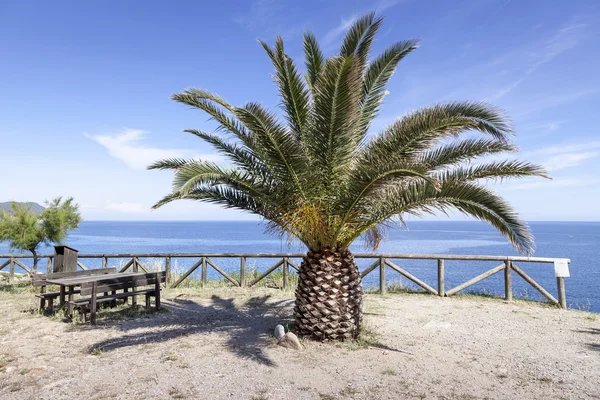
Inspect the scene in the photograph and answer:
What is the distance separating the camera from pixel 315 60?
7852 millimetres

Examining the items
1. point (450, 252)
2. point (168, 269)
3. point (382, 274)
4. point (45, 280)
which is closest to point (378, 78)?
point (382, 274)

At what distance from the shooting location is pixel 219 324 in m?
8.12

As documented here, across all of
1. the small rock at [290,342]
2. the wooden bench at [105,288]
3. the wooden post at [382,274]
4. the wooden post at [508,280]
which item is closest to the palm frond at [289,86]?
the small rock at [290,342]

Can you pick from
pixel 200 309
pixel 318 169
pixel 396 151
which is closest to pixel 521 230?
pixel 396 151

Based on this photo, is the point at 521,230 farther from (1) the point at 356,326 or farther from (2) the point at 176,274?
(2) the point at 176,274

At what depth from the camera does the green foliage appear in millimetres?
5703

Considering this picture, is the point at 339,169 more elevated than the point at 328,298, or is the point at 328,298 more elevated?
the point at 339,169

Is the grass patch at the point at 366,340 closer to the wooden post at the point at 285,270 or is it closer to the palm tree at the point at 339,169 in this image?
the palm tree at the point at 339,169

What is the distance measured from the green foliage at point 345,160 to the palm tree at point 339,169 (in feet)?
0.06

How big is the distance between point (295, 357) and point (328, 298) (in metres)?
1.18

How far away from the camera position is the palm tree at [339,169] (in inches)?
227

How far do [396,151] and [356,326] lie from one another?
10.7 ft

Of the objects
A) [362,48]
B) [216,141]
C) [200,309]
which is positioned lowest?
[200,309]

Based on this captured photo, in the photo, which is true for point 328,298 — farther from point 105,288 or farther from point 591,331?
point 591,331
